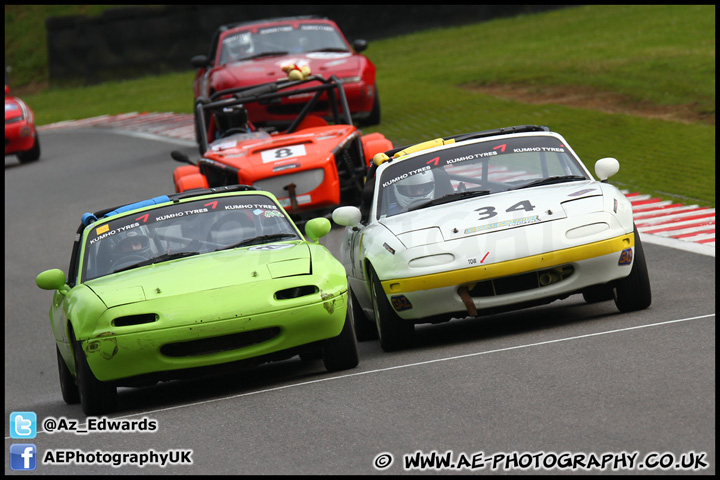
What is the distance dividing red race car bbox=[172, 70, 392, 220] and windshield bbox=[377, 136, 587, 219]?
12.9 feet

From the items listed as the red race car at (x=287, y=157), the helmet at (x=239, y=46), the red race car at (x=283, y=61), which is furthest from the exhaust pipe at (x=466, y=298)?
the helmet at (x=239, y=46)

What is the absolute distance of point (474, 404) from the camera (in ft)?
21.4

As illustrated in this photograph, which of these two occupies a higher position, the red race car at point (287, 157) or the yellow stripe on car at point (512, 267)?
the yellow stripe on car at point (512, 267)

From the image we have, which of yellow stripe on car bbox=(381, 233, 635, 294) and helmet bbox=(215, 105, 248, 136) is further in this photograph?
helmet bbox=(215, 105, 248, 136)

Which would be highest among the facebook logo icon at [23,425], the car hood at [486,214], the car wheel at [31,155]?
the car hood at [486,214]

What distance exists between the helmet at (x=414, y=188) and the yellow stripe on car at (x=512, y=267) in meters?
1.26

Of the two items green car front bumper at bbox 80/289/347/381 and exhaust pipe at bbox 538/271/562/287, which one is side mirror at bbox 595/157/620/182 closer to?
exhaust pipe at bbox 538/271/562/287

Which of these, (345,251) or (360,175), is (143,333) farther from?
(360,175)

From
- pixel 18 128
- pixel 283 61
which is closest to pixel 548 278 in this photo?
pixel 283 61

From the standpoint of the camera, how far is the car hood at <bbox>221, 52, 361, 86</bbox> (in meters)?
18.1

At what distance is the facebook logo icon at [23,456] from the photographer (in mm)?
6563

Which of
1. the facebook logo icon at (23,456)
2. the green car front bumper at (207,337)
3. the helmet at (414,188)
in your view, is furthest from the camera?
the helmet at (414,188)

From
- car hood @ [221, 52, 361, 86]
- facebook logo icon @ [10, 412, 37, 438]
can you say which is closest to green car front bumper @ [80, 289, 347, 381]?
facebook logo icon @ [10, 412, 37, 438]

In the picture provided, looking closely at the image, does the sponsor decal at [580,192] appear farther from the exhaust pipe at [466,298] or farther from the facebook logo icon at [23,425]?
the facebook logo icon at [23,425]
